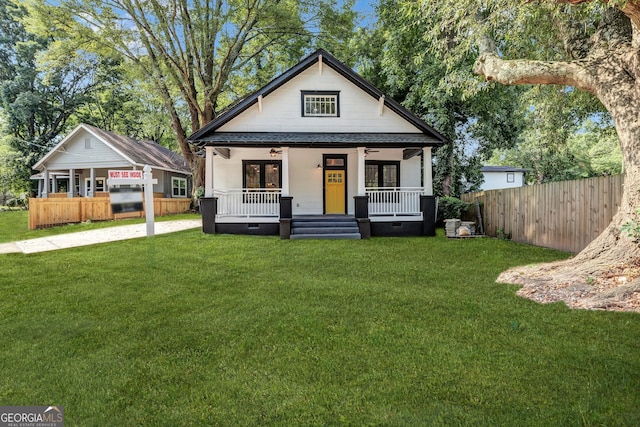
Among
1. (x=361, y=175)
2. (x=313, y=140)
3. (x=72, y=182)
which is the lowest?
(x=361, y=175)

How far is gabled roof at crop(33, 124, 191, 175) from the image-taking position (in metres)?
20.7

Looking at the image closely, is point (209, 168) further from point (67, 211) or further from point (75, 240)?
point (67, 211)

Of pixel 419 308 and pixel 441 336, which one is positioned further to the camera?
pixel 419 308

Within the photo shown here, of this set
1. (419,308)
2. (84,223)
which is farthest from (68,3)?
(419,308)

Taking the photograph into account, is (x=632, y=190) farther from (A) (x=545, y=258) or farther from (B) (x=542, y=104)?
(B) (x=542, y=104)

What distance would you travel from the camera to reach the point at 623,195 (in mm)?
5836

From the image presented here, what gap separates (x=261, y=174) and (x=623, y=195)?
11.0 meters

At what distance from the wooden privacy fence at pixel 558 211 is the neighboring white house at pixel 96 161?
A: 18.9 meters

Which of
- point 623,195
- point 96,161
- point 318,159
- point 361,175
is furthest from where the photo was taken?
point 96,161

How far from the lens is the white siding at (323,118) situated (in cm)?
1302

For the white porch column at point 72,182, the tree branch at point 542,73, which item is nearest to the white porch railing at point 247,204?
the tree branch at point 542,73

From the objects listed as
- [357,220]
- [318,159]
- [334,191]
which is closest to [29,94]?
[318,159]

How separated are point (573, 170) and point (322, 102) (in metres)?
23.6

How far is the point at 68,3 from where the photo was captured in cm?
1564
